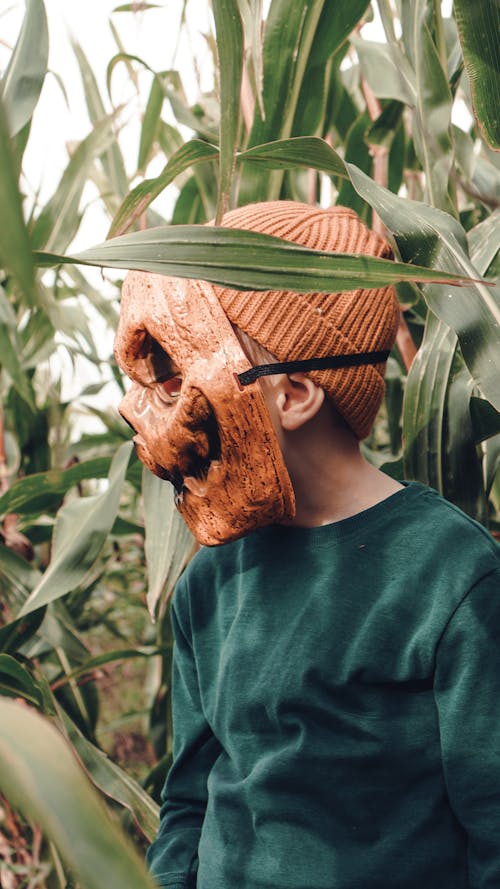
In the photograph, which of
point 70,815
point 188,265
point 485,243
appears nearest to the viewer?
point 70,815

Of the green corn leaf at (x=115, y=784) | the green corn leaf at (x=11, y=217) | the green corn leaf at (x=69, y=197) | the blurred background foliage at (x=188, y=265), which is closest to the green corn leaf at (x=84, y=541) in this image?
the blurred background foliage at (x=188, y=265)

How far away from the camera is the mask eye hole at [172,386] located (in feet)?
1.98

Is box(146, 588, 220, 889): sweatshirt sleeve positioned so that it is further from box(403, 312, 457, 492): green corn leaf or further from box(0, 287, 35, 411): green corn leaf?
box(0, 287, 35, 411): green corn leaf

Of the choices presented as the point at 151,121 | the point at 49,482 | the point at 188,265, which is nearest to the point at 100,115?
the point at 151,121

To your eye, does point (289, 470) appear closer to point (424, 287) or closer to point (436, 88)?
point (424, 287)

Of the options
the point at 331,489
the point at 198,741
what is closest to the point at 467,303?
the point at 331,489

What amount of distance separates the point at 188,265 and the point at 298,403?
6.5 inches

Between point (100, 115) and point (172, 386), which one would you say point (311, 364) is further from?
point (100, 115)

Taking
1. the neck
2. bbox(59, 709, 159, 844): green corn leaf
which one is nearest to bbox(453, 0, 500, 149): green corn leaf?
the neck

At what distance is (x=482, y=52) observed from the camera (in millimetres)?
548

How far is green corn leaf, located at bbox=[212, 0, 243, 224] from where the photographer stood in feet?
1.69

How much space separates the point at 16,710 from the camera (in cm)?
24

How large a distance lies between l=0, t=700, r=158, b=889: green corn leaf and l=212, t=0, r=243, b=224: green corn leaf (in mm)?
361

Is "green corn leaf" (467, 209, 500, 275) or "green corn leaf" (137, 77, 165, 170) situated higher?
"green corn leaf" (137, 77, 165, 170)
